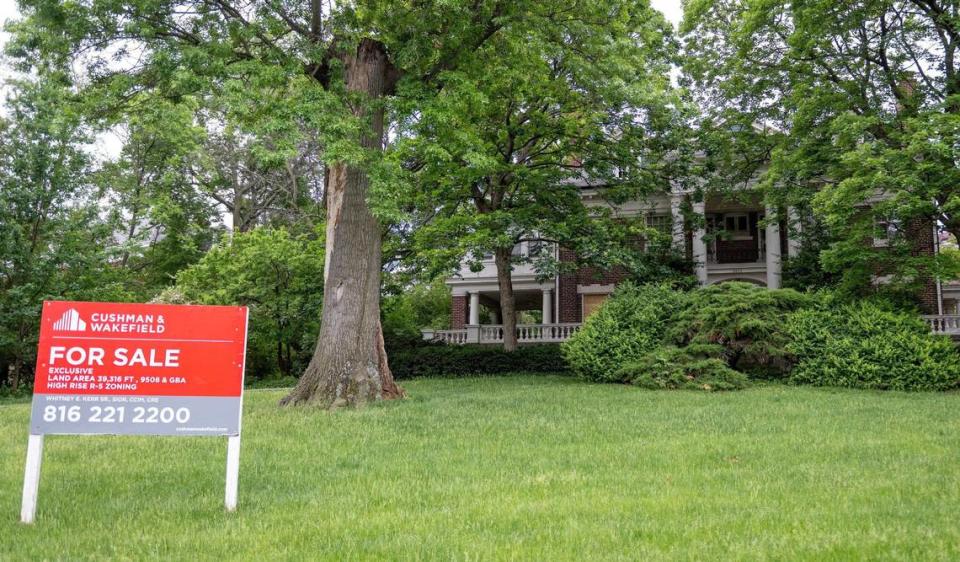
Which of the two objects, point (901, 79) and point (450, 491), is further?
point (901, 79)

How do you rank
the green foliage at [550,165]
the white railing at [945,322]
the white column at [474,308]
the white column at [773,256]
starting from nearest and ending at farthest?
the green foliage at [550,165]
the white railing at [945,322]
the white column at [773,256]
the white column at [474,308]

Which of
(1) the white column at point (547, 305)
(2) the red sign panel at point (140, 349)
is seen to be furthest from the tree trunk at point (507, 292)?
(2) the red sign panel at point (140, 349)

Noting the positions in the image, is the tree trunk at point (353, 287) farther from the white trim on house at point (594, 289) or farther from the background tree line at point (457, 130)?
the white trim on house at point (594, 289)

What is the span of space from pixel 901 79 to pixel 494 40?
10997mm

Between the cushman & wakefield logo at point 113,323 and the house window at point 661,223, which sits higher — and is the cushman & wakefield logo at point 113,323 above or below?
below

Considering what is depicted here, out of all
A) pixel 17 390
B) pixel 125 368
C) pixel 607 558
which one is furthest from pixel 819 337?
pixel 17 390

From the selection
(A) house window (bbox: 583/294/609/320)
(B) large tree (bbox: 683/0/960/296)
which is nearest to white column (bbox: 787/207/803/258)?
(B) large tree (bbox: 683/0/960/296)

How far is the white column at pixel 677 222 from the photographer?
23.6 m

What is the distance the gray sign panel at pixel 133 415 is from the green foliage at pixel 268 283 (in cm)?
1629

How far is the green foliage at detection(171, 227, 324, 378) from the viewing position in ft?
71.9

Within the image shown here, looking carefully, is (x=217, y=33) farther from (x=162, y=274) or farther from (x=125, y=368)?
(x=162, y=274)

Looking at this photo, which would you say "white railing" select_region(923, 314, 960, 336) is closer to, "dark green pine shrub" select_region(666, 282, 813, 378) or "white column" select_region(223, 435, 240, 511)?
"dark green pine shrub" select_region(666, 282, 813, 378)

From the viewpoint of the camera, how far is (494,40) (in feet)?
47.6

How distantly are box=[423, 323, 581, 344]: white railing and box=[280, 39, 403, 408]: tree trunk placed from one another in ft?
42.3
